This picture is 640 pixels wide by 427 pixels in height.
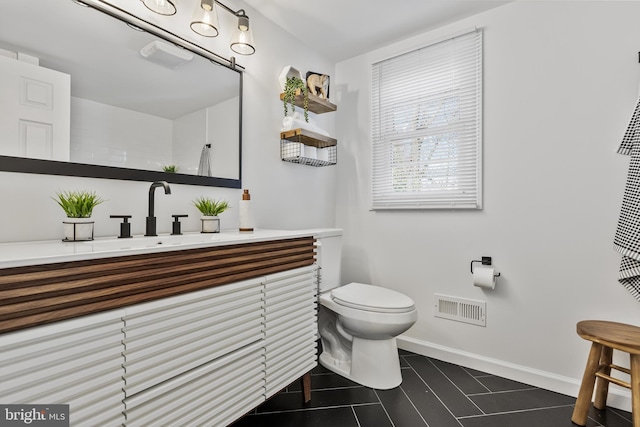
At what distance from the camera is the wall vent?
2.06 m

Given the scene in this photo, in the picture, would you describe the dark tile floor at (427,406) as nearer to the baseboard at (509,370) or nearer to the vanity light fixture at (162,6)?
the baseboard at (509,370)

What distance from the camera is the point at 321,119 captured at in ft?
8.56

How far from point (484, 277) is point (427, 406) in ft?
2.75

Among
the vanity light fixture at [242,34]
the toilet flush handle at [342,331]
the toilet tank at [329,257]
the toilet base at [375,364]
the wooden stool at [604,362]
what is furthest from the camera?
the toilet tank at [329,257]

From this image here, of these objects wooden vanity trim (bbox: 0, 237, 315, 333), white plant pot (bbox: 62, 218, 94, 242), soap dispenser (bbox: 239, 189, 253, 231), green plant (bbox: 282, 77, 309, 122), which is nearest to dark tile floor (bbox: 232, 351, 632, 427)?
wooden vanity trim (bbox: 0, 237, 315, 333)

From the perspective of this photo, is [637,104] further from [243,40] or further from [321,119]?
[243,40]

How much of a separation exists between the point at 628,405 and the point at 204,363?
7.02 ft

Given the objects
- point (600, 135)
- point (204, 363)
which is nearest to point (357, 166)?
point (600, 135)

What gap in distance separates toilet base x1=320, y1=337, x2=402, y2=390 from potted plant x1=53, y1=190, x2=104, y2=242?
1527mm

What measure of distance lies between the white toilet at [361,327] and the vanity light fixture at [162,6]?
4.20ft

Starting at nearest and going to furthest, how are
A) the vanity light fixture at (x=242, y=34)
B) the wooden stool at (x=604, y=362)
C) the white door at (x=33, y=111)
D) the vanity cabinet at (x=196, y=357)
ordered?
the vanity cabinet at (x=196, y=357)
the white door at (x=33, y=111)
the wooden stool at (x=604, y=362)
the vanity light fixture at (x=242, y=34)

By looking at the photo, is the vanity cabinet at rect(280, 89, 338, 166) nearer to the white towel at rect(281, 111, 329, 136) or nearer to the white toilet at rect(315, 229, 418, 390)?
the white towel at rect(281, 111, 329, 136)

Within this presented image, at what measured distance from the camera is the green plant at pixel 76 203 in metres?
1.14

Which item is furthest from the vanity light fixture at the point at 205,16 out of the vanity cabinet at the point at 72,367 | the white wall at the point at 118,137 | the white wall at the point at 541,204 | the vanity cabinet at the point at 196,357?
the white wall at the point at 541,204
